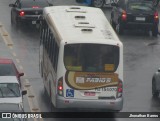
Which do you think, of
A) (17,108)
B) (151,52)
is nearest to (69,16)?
(17,108)

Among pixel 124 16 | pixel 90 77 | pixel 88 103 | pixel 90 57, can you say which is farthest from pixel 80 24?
pixel 124 16

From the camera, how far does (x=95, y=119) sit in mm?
25188

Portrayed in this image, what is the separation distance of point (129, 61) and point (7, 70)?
334 inches

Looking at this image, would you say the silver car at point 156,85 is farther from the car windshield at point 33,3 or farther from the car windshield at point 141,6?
the car windshield at point 33,3

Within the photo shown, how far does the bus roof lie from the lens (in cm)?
2450

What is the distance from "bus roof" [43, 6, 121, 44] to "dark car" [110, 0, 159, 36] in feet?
39.6

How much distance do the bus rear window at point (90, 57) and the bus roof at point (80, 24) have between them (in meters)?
0.22

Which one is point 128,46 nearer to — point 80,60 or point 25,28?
point 25,28

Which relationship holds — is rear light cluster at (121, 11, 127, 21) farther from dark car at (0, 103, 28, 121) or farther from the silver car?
dark car at (0, 103, 28, 121)

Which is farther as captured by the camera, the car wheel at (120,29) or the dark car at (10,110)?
the car wheel at (120,29)

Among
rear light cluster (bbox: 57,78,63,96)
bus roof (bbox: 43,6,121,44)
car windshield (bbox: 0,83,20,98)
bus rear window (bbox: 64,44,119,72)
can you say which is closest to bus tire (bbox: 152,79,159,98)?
bus roof (bbox: 43,6,121,44)

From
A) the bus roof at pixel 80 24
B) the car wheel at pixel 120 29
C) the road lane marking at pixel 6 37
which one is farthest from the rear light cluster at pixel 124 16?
the bus roof at pixel 80 24

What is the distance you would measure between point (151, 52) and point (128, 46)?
154 centimetres

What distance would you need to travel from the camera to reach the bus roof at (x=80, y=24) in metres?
24.5
